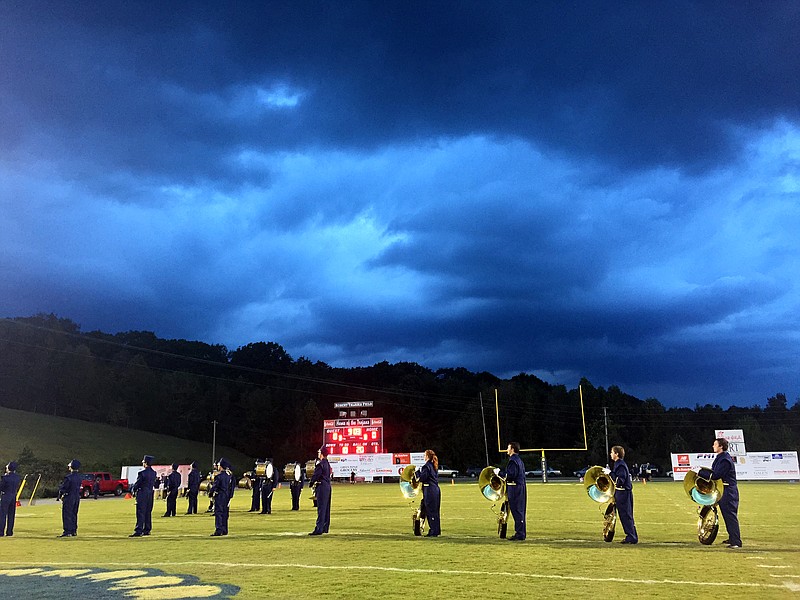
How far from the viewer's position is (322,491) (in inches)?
626

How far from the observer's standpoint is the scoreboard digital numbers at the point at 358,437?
55.6m

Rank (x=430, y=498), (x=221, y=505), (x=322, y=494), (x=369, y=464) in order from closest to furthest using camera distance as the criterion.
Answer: (x=430, y=498) → (x=322, y=494) → (x=221, y=505) → (x=369, y=464)

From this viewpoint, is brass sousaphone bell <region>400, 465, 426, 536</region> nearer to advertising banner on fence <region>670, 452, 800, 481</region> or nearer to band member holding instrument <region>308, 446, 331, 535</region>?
band member holding instrument <region>308, 446, 331, 535</region>

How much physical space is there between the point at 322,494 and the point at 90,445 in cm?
7095

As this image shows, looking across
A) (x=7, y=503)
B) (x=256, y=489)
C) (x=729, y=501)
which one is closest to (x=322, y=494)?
(x=729, y=501)

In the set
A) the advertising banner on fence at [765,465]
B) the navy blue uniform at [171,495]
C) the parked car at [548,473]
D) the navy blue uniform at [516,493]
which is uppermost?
the navy blue uniform at [516,493]

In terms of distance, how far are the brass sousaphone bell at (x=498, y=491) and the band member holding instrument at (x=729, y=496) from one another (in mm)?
4358

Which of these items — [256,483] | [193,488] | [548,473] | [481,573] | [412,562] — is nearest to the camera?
[481,573]

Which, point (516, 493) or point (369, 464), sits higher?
point (516, 493)

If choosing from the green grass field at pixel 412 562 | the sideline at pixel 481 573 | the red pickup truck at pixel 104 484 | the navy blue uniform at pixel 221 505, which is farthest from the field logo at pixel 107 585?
the red pickup truck at pixel 104 484

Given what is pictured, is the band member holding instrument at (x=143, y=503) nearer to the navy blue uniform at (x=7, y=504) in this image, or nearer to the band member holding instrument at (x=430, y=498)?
the navy blue uniform at (x=7, y=504)

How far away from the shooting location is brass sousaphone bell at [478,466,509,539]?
559 inches

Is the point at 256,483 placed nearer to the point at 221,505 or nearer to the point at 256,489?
the point at 256,489

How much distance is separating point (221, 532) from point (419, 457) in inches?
1588
